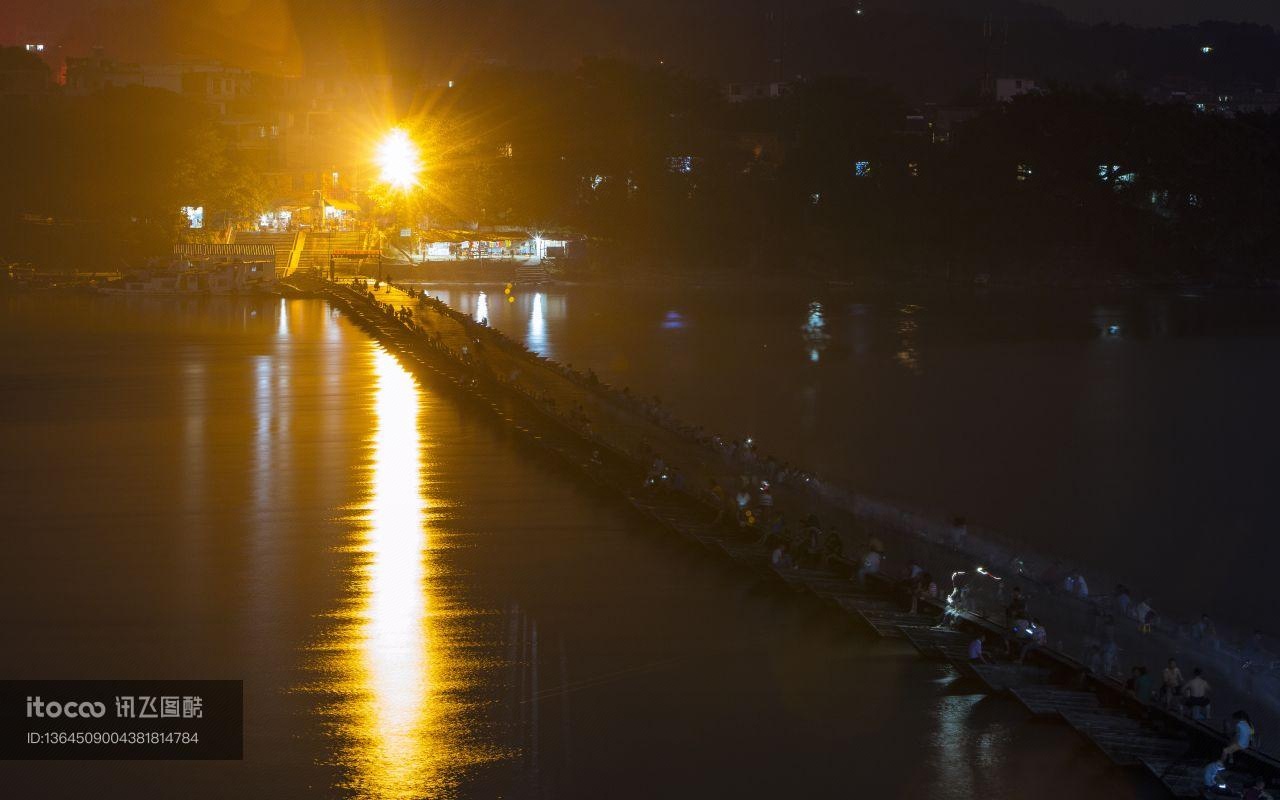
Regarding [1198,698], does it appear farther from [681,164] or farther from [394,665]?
[681,164]

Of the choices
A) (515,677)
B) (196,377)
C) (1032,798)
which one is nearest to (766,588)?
(515,677)

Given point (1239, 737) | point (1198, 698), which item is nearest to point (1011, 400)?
point (1198, 698)

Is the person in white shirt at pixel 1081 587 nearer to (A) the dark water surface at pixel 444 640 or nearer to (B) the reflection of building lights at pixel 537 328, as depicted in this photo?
(A) the dark water surface at pixel 444 640

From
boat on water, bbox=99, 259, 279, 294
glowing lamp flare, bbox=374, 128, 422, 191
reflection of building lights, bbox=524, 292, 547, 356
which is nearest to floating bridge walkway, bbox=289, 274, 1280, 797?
reflection of building lights, bbox=524, 292, 547, 356

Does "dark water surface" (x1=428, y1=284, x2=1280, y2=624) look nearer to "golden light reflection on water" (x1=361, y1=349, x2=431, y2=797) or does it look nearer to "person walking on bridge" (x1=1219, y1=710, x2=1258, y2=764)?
"person walking on bridge" (x1=1219, y1=710, x2=1258, y2=764)

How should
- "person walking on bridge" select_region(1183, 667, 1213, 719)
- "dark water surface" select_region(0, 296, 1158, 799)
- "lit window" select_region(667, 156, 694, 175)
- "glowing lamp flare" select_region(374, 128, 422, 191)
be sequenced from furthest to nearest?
"lit window" select_region(667, 156, 694, 175)
"glowing lamp flare" select_region(374, 128, 422, 191)
"person walking on bridge" select_region(1183, 667, 1213, 719)
"dark water surface" select_region(0, 296, 1158, 799)

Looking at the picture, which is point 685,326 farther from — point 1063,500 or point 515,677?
point 515,677
